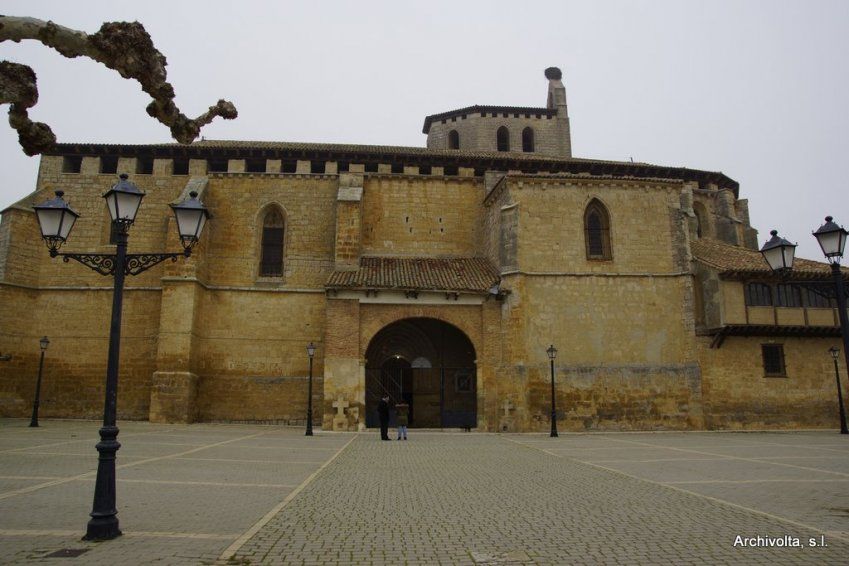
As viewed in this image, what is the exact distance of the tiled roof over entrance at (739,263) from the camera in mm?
22516

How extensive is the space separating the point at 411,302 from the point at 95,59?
57.3 feet

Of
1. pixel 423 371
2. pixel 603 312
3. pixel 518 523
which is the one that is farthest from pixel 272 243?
pixel 518 523

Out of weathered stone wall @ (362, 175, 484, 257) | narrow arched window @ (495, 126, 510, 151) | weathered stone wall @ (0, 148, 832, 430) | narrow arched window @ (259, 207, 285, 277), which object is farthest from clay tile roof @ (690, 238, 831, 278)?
narrow arched window @ (259, 207, 285, 277)

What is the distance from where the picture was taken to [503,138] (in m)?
38.0

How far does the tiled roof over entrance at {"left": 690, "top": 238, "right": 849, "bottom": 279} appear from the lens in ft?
73.9

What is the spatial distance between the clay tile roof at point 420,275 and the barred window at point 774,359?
456 inches

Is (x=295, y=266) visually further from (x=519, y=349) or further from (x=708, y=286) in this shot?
(x=708, y=286)

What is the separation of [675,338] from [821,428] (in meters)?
7.22

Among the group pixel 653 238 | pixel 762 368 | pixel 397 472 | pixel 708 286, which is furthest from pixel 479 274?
pixel 397 472

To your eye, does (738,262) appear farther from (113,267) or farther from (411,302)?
(113,267)

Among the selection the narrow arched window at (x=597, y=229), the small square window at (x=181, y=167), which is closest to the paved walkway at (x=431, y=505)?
the narrow arched window at (x=597, y=229)

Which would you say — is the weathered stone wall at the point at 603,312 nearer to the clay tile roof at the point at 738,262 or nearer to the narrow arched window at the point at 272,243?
the clay tile roof at the point at 738,262

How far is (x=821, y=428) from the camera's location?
23.4 m

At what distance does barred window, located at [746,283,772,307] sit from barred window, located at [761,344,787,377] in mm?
1881
